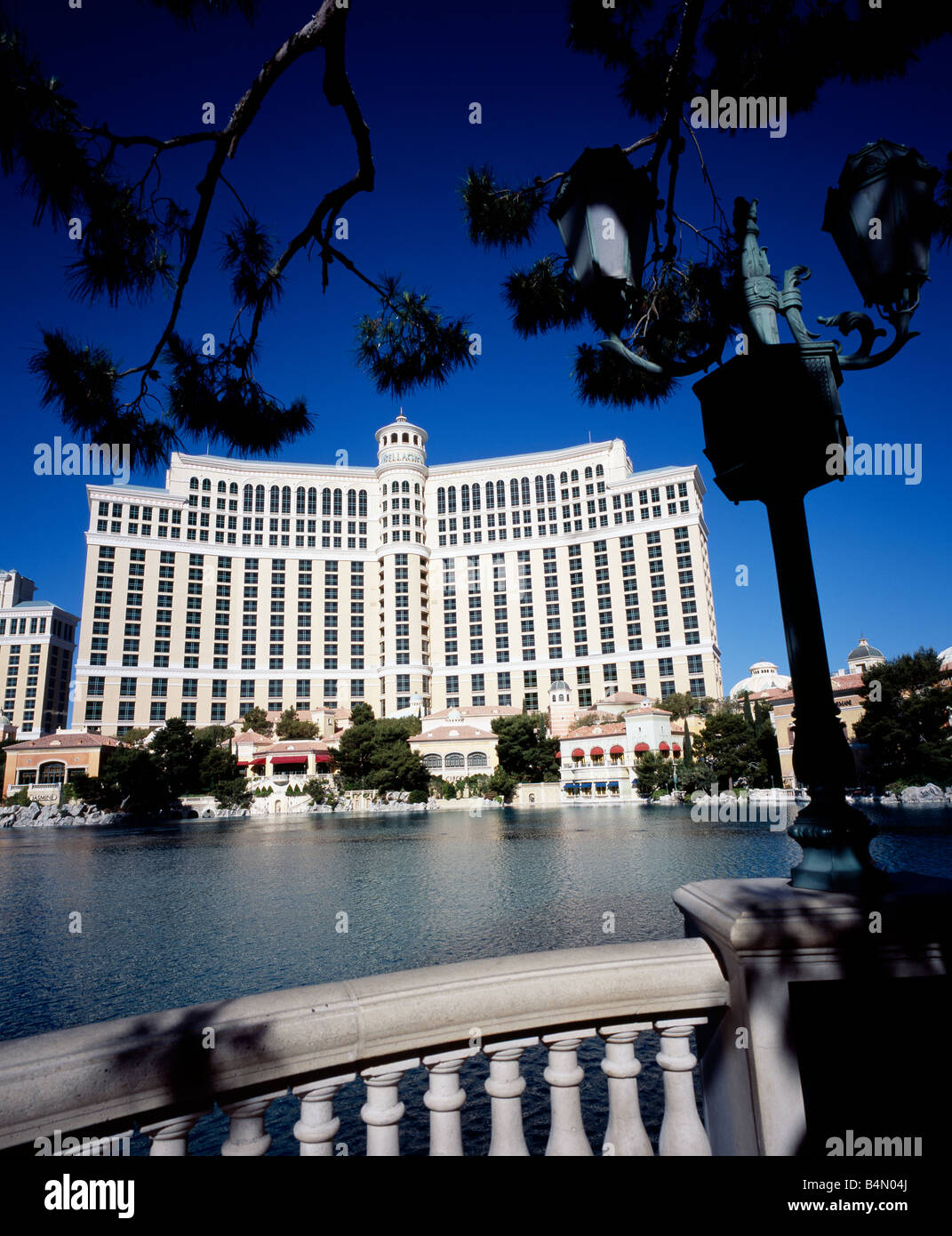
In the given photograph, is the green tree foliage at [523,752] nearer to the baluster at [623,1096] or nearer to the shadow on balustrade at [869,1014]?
the baluster at [623,1096]

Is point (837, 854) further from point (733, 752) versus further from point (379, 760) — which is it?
point (379, 760)

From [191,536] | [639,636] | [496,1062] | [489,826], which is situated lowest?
[489,826]

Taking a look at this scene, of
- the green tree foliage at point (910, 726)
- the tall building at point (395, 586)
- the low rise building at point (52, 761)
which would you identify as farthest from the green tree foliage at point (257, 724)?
the green tree foliage at point (910, 726)

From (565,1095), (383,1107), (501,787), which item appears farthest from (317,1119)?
(501,787)

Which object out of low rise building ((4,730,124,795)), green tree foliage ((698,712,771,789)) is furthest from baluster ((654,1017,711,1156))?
low rise building ((4,730,124,795))

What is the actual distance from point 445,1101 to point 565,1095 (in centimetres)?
37

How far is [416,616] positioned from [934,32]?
260 feet

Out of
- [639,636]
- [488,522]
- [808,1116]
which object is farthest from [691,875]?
[488,522]

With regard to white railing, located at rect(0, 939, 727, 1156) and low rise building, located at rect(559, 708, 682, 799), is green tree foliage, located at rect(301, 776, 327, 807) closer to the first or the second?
low rise building, located at rect(559, 708, 682, 799)

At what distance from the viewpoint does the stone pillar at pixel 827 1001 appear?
1.79 m

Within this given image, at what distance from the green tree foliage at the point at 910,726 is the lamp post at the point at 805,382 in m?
34.0

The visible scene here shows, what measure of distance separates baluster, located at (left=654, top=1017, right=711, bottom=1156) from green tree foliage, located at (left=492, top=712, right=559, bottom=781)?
52.5 metres
